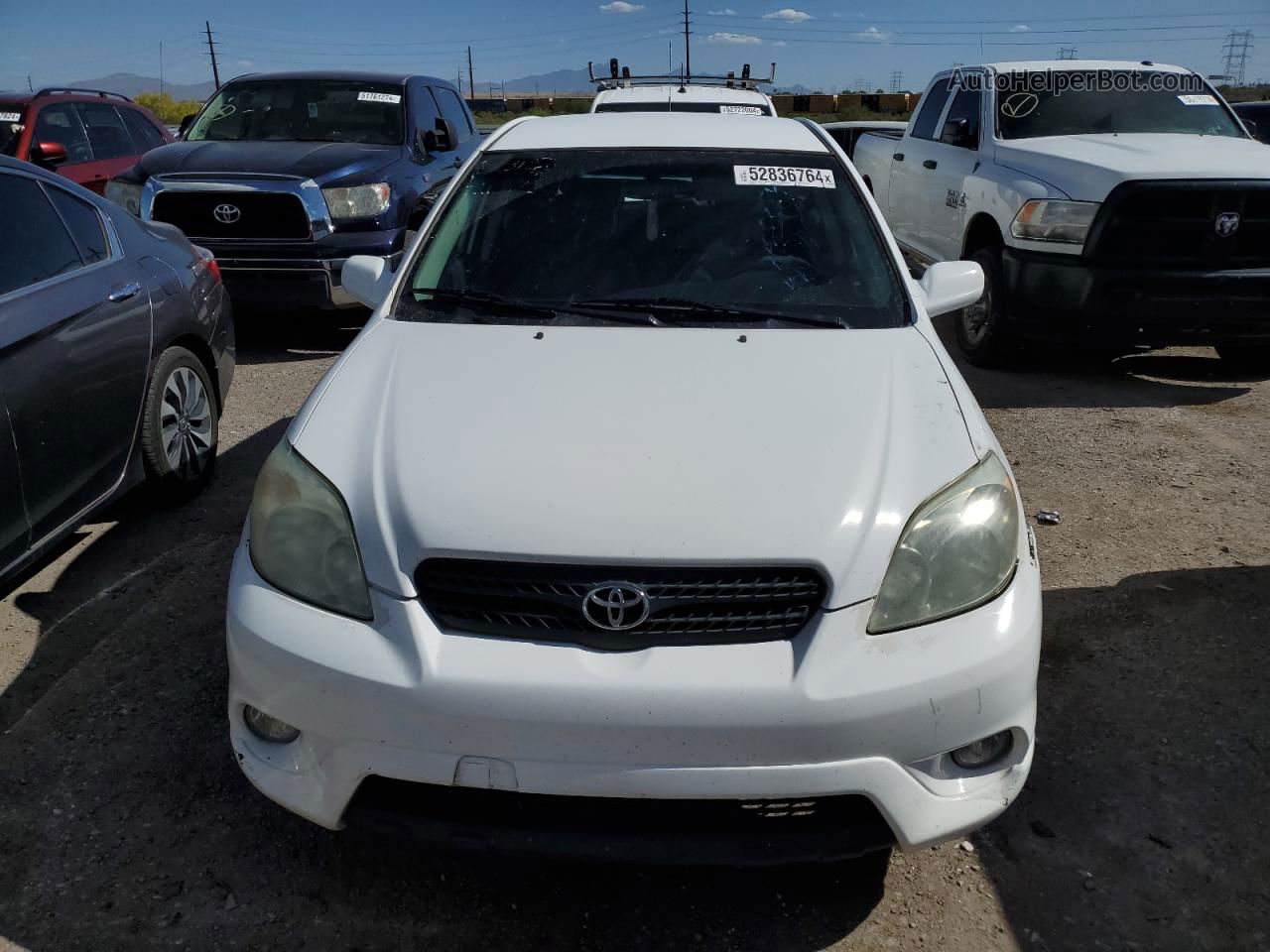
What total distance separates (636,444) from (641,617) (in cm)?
47

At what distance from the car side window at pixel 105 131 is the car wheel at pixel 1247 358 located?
32.5 ft

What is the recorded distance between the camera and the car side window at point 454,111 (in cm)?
915

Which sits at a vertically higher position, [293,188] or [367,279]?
[367,279]

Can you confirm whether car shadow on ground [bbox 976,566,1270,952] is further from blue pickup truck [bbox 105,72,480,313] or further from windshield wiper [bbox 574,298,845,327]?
blue pickup truck [bbox 105,72,480,313]

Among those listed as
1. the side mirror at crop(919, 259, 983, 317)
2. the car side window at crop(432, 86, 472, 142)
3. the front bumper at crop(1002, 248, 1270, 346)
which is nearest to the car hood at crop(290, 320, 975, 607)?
the side mirror at crop(919, 259, 983, 317)

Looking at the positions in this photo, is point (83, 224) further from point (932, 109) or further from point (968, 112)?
point (932, 109)

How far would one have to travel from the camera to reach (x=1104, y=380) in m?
6.80

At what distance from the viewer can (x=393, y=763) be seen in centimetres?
203

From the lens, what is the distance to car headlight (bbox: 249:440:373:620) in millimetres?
2150

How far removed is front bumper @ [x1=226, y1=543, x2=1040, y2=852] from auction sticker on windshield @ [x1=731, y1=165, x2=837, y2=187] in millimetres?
1950

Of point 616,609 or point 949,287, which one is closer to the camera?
point 616,609

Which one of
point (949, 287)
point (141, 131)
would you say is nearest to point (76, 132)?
point (141, 131)

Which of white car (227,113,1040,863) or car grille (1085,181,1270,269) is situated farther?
car grille (1085,181,1270,269)

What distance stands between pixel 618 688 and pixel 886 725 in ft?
1.72
